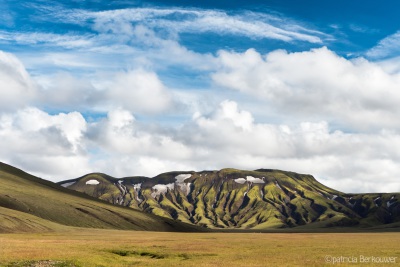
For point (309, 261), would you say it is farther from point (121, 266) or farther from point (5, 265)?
point (5, 265)

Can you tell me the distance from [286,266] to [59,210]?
158004mm

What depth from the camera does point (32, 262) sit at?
4875 centimetres

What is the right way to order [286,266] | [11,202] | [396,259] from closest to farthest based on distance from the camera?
1. [286,266]
2. [396,259]
3. [11,202]

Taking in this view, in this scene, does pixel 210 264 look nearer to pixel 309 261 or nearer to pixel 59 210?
pixel 309 261

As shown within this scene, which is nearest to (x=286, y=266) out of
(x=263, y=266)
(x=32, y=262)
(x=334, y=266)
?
(x=263, y=266)

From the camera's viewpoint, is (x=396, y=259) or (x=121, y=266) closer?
(x=121, y=266)

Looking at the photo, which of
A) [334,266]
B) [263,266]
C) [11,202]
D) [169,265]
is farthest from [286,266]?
[11,202]

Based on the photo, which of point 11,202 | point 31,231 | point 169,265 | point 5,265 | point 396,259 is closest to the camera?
point 5,265

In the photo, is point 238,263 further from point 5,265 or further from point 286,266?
point 5,265

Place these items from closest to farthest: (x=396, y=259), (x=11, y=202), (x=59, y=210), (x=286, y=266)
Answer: (x=286, y=266) < (x=396, y=259) < (x=11, y=202) < (x=59, y=210)

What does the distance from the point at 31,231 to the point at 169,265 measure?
96814mm

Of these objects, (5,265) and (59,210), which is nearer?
(5,265)

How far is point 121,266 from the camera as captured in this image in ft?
176

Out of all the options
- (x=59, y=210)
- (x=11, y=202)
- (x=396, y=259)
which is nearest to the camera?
(x=396, y=259)
